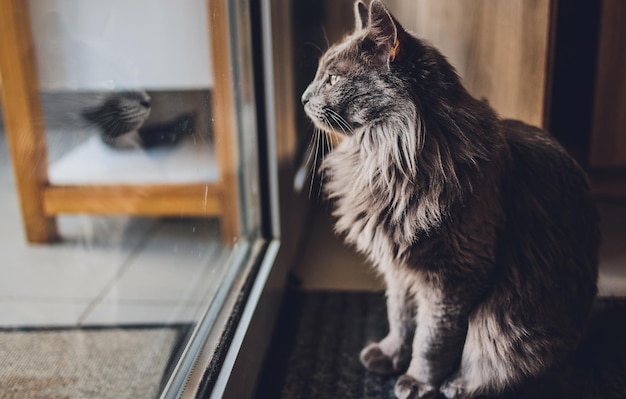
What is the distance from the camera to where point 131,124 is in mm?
1534

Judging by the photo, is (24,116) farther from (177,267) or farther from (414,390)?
(414,390)

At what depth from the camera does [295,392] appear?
1.40 metres

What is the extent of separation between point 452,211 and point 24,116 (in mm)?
945

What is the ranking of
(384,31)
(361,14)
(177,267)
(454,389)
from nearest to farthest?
1. (384,31)
2. (361,14)
3. (454,389)
4. (177,267)

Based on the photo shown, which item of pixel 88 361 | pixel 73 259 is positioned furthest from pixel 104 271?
pixel 88 361

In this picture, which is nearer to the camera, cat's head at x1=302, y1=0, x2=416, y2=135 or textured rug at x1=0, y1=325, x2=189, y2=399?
cat's head at x1=302, y1=0, x2=416, y2=135

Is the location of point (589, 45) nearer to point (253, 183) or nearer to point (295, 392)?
point (253, 183)

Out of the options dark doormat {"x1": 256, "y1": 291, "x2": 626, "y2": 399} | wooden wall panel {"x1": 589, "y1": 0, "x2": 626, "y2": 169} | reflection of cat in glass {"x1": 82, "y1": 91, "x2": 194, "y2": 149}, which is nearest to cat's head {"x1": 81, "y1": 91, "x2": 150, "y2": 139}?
reflection of cat in glass {"x1": 82, "y1": 91, "x2": 194, "y2": 149}

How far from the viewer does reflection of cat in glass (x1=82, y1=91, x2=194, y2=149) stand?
4.86ft

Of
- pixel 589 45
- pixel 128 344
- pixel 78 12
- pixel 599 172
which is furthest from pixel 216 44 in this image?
pixel 599 172

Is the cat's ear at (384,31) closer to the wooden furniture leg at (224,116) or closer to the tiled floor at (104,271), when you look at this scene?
the wooden furniture leg at (224,116)

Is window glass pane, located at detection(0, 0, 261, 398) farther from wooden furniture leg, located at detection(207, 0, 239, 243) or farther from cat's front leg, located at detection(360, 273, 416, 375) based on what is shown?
cat's front leg, located at detection(360, 273, 416, 375)

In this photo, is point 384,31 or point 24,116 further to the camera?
point 24,116

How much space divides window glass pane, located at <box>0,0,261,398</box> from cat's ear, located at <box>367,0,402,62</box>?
0.56 meters
